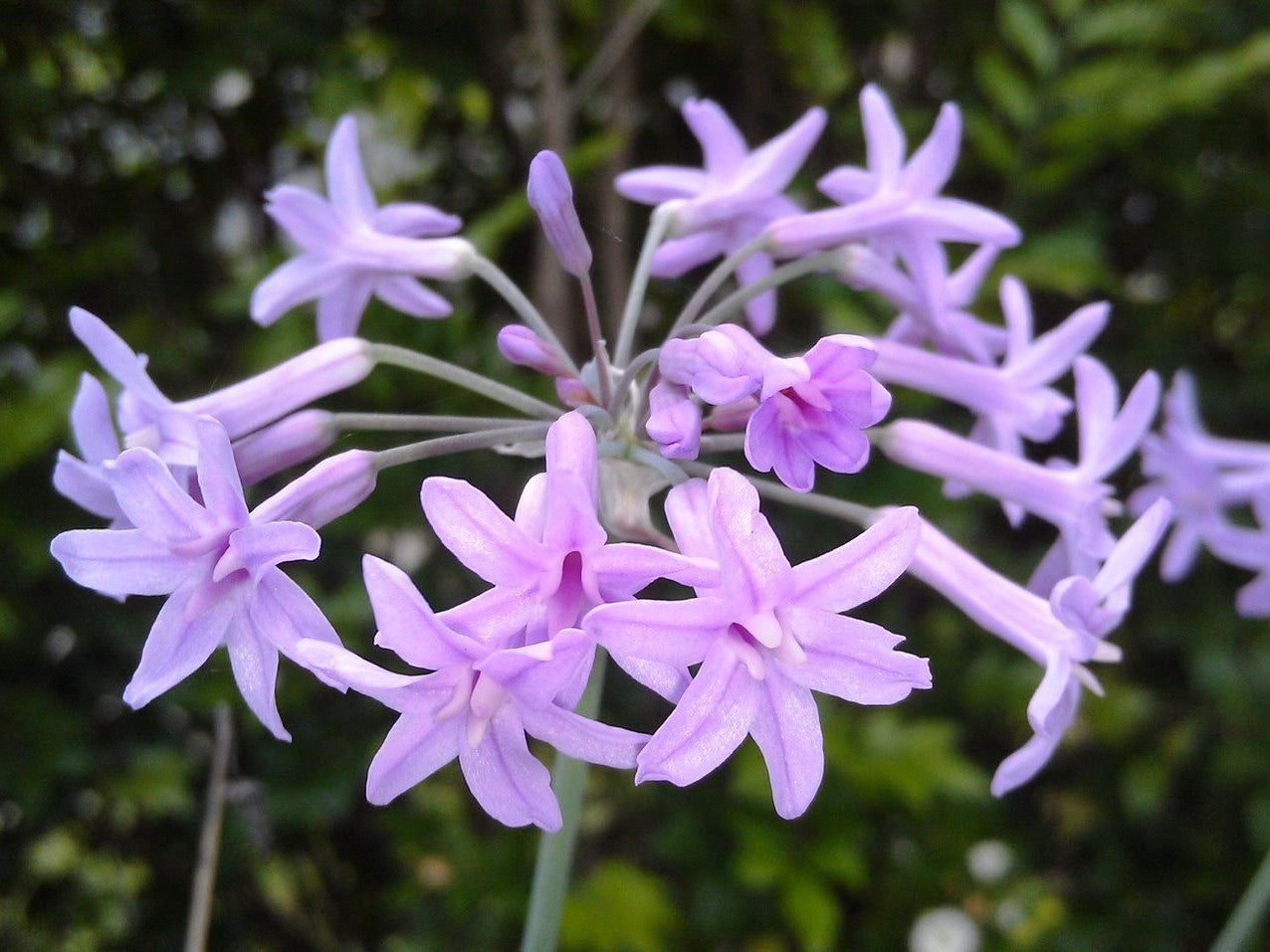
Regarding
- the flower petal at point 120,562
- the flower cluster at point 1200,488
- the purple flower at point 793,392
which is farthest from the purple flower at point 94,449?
the flower cluster at point 1200,488

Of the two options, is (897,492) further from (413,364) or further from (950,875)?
(413,364)

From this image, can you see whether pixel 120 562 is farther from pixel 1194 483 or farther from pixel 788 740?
pixel 1194 483

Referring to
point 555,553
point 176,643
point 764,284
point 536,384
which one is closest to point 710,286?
point 764,284

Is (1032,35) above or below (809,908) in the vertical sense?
above

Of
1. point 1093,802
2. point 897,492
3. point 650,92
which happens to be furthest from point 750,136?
point 1093,802

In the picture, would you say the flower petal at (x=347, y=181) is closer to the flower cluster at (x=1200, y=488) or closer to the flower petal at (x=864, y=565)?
the flower petal at (x=864, y=565)

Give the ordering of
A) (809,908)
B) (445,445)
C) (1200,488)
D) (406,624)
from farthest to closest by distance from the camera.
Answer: (809,908) → (1200,488) → (445,445) → (406,624)
